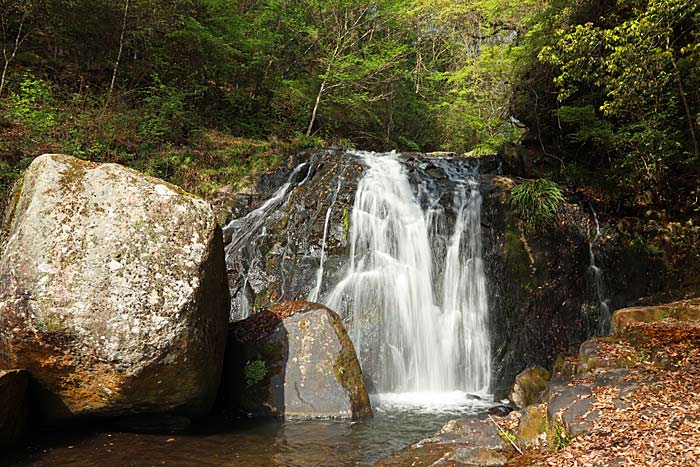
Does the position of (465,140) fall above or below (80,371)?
above

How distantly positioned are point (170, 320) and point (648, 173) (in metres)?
10.6

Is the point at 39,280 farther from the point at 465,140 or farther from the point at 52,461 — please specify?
the point at 465,140

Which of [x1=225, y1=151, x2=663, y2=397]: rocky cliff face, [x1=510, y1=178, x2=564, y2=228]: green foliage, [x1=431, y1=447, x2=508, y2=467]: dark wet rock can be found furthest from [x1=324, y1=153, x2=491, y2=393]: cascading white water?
[x1=431, y1=447, x2=508, y2=467]: dark wet rock

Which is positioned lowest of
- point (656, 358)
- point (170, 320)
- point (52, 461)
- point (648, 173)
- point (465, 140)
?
point (52, 461)

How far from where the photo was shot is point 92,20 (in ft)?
45.8

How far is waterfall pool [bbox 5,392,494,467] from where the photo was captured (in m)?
4.54

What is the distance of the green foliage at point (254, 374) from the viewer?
640 centimetres

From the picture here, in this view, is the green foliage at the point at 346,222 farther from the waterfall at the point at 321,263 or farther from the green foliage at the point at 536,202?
the green foliage at the point at 536,202

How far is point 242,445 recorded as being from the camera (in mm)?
5078

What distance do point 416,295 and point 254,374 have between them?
3.82 meters

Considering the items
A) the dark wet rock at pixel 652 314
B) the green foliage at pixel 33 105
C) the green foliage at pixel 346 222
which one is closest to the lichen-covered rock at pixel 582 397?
the dark wet rock at pixel 652 314

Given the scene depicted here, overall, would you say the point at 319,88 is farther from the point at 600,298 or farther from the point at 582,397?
the point at 582,397

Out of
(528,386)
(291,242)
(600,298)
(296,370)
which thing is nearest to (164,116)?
(291,242)

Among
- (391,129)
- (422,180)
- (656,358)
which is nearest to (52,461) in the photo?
(656,358)
